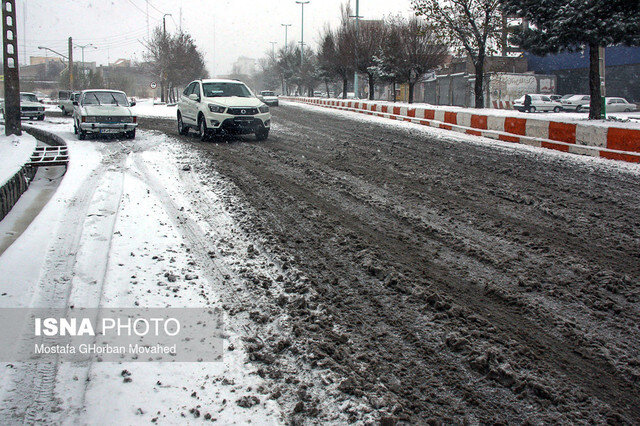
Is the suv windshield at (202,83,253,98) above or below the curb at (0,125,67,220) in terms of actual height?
above

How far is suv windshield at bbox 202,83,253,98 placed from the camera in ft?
49.3

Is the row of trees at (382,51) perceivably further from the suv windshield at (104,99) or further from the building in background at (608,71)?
the suv windshield at (104,99)

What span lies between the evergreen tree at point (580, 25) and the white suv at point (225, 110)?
12.5 metres

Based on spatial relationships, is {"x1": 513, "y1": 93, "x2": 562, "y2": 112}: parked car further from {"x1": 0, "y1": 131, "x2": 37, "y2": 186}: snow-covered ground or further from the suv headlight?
{"x1": 0, "y1": 131, "x2": 37, "y2": 186}: snow-covered ground

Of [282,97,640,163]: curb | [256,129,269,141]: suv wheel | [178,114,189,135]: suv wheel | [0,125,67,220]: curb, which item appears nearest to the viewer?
[0,125,67,220]: curb

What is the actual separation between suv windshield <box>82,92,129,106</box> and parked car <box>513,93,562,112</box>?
109 ft

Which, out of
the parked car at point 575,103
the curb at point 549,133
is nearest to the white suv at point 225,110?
the curb at point 549,133

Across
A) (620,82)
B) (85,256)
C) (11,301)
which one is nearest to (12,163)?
(85,256)

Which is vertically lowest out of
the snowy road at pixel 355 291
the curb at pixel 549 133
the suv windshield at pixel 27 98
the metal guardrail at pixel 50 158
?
the snowy road at pixel 355 291

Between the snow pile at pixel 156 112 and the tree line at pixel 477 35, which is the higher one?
the tree line at pixel 477 35

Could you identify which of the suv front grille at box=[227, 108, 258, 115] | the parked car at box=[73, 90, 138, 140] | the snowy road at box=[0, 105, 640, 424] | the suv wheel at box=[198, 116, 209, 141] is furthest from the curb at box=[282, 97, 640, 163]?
the parked car at box=[73, 90, 138, 140]

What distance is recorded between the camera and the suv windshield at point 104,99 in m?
17.5

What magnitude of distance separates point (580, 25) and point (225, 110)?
46.1 ft

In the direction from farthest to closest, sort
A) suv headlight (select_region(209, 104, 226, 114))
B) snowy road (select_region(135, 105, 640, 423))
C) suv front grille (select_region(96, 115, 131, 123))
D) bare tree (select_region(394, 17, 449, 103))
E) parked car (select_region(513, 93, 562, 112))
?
parked car (select_region(513, 93, 562, 112)) < bare tree (select_region(394, 17, 449, 103)) < suv front grille (select_region(96, 115, 131, 123)) < suv headlight (select_region(209, 104, 226, 114)) < snowy road (select_region(135, 105, 640, 423))
